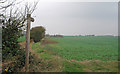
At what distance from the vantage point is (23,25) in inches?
208

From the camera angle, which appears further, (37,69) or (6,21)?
(6,21)

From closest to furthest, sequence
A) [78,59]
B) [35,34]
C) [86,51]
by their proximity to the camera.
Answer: [78,59] → [86,51] → [35,34]

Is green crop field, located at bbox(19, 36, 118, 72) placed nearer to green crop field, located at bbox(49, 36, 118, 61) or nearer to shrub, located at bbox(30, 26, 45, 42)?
green crop field, located at bbox(49, 36, 118, 61)

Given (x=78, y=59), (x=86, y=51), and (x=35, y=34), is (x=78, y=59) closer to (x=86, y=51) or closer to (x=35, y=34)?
(x=86, y=51)

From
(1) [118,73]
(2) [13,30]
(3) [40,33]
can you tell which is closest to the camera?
(1) [118,73]

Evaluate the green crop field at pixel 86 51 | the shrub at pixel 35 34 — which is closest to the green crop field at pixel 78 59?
the green crop field at pixel 86 51

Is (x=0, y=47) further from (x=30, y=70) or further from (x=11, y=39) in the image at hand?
(x=30, y=70)

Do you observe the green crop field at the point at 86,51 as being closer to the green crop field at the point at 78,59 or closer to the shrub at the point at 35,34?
the green crop field at the point at 78,59

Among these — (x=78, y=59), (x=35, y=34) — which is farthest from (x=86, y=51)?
(x=35, y=34)

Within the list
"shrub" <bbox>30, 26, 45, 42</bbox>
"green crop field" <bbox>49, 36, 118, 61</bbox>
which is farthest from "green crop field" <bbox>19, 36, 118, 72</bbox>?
"shrub" <bbox>30, 26, 45, 42</bbox>

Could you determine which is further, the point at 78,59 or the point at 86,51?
the point at 86,51

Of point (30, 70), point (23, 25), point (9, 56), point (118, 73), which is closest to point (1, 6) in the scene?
point (23, 25)

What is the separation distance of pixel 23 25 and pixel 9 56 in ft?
6.63

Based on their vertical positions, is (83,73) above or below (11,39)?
below
